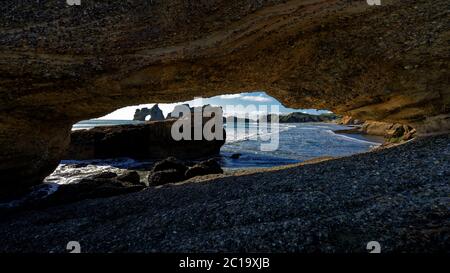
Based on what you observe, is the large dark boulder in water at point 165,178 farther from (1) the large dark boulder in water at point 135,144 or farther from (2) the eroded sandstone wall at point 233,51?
(1) the large dark boulder in water at point 135,144

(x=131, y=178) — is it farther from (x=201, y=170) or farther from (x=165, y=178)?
(x=201, y=170)

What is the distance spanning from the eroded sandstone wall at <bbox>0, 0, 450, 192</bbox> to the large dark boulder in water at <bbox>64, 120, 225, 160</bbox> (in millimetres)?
21202

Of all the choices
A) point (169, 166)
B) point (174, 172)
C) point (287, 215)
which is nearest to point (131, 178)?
point (169, 166)

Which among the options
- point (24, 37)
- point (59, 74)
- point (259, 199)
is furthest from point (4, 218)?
point (259, 199)

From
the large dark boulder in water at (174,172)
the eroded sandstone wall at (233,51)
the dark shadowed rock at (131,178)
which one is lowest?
the dark shadowed rock at (131,178)

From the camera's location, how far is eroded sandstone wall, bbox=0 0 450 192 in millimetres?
12148

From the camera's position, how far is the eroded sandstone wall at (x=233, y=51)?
12.1m

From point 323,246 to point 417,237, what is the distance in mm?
2042

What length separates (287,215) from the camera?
845 cm

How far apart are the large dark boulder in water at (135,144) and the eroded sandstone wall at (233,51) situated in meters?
21.2

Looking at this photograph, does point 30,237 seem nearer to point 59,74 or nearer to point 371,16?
point 59,74

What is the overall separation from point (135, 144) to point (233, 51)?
89.1ft

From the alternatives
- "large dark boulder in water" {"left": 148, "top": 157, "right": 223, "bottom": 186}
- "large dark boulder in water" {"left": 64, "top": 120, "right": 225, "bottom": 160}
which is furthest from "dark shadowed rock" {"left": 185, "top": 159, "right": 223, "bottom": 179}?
"large dark boulder in water" {"left": 64, "top": 120, "right": 225, "bottom": 160}

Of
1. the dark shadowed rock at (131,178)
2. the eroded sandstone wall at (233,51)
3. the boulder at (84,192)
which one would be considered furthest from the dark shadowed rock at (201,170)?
the eroded sandstone wall at (233,51)
